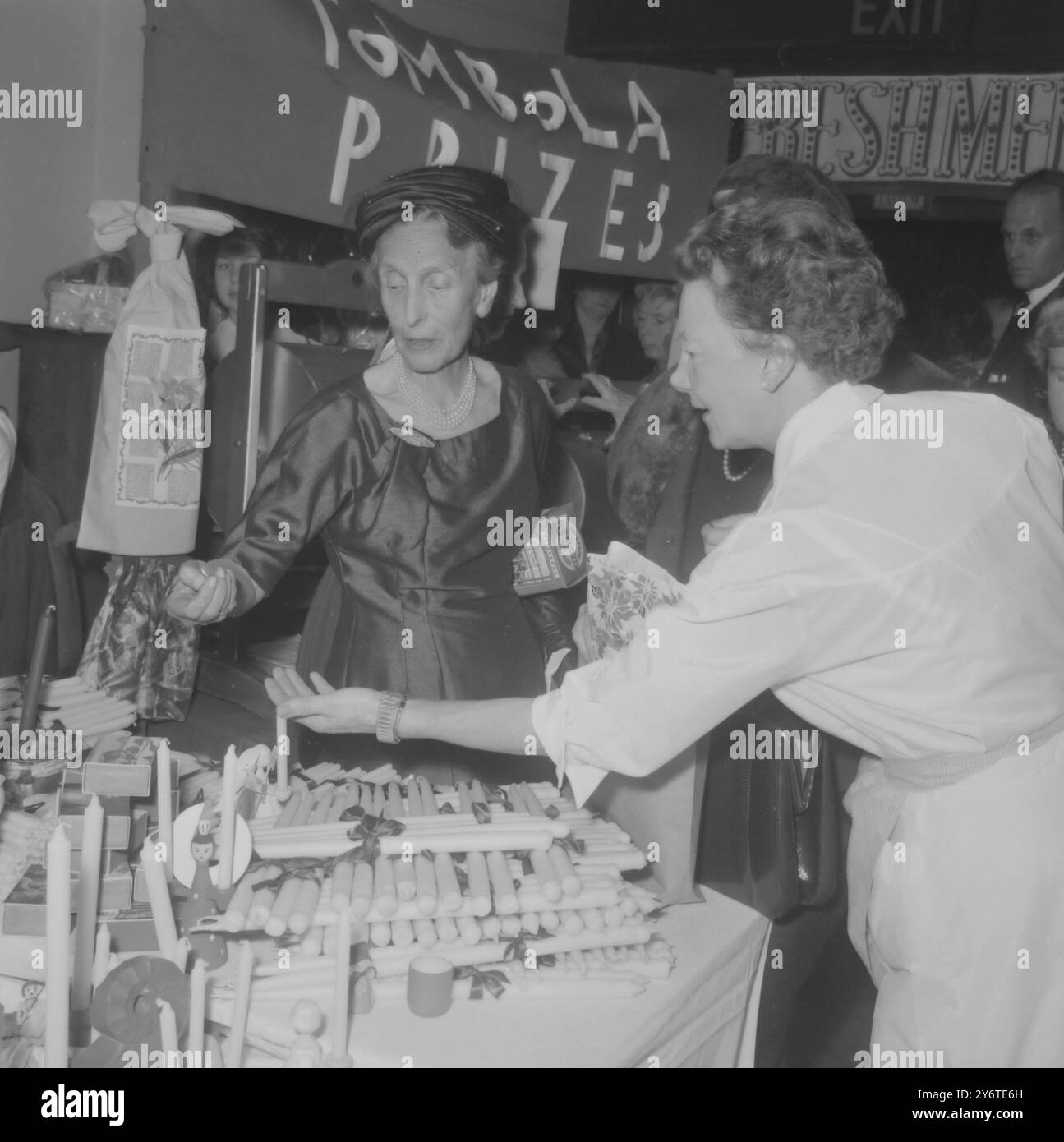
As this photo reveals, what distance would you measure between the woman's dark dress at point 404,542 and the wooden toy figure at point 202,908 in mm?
691

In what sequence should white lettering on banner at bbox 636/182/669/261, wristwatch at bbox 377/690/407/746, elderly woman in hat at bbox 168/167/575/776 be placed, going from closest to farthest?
wristwatch at bbox 377/690/407/746, elderly woman in hat at bbox 168/167/575/776, white lettering on banner at bbox 636/182/669/261

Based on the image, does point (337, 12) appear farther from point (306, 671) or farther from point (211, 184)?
point (306, 671)

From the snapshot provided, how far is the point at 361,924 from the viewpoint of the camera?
1.29m

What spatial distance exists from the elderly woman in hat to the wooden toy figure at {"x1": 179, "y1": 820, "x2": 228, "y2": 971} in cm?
62

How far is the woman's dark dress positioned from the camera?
81.6 inches

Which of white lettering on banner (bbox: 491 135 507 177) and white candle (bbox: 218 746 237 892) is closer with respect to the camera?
white candle (bbox: 218 746 237 892)

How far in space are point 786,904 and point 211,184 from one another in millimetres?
1825

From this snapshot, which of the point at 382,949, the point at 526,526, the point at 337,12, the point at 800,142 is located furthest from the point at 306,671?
the point at 800,142

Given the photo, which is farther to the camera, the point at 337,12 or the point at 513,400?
the point at 337,12

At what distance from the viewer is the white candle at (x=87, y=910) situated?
49.2 inches

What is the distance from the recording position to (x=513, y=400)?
2.23m

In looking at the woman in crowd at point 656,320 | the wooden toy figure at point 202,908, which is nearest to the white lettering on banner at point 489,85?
the woman in crowd at point 656,320

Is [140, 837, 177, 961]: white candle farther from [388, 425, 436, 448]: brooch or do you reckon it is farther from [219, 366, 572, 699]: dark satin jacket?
[388, 425, 436, 448]: brooch

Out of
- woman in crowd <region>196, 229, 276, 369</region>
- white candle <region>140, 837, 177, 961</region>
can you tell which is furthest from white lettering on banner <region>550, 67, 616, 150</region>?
white candle <region>140, 837, 177, 961</region>
